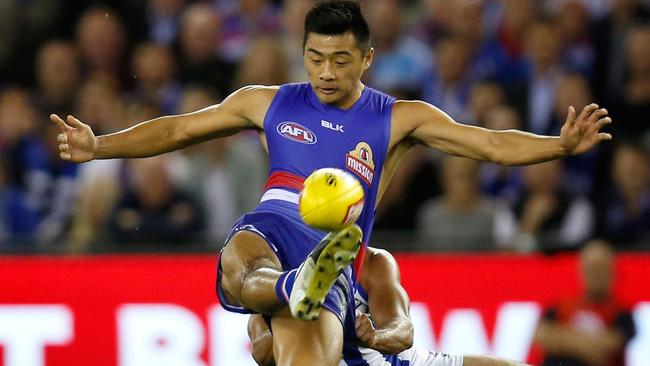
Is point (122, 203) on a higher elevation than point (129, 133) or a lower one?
lower

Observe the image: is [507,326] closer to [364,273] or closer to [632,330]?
[632,330]

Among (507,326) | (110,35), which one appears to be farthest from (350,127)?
(110,35)

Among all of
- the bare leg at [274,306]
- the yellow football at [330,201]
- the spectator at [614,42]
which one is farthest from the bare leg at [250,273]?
the spectator at [614,42]

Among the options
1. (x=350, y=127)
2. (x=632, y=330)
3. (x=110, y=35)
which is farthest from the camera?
(x=110, y=35)

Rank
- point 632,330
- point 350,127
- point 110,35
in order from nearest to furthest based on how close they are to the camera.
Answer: point 350,127 → point 632,330 → point 110,35

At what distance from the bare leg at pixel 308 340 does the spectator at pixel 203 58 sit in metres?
5.61

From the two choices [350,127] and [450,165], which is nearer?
[350,127]

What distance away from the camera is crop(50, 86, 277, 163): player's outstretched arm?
7.45 meters

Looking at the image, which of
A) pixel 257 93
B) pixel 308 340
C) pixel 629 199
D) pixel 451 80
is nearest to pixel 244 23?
pixel 451 80

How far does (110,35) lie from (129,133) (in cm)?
540

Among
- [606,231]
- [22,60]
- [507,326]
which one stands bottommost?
[507,326]

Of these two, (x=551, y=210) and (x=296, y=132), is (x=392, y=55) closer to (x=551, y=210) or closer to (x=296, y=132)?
(x=551, y=210)

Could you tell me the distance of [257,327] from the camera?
7648mm

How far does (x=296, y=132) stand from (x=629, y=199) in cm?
446
